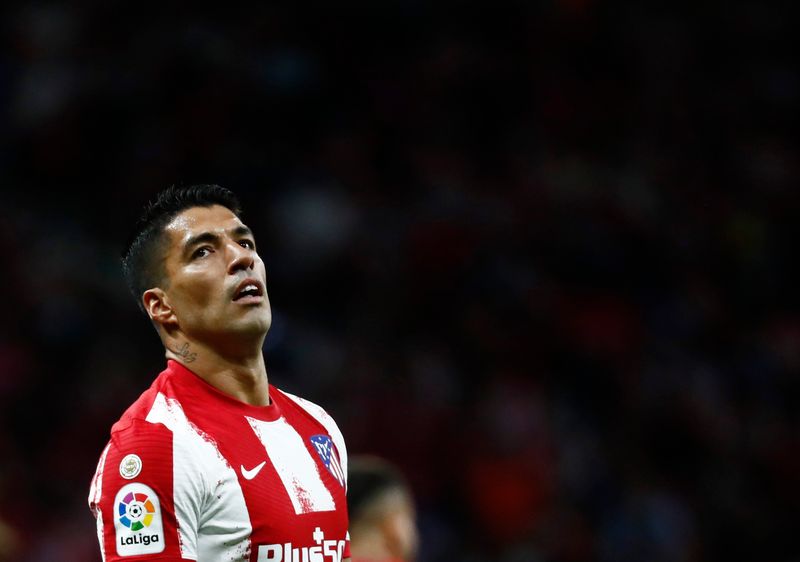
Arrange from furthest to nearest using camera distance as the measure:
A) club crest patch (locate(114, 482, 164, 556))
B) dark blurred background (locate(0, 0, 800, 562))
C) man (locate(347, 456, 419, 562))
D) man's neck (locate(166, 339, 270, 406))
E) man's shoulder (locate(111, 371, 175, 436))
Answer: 1. dark blurred background (locate(0, 0, 800, 562))
2. man (locate(347, 456, 419, 562))
3. man's neck (locate(166, 339, 270, 406))
4. man's shoulder (locate(111, 371, 175, 436))
5. club crest patch (locate(114, 482, 164, 556))

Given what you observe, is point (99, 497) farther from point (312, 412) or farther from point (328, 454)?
point (312, 412)

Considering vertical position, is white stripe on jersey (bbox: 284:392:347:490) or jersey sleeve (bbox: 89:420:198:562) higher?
white stripe on jersey (bbox: 284:392:347:490)

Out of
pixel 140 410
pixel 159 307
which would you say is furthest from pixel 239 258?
pixel 140 410

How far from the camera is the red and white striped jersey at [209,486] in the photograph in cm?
268

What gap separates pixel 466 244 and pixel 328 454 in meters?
5.48

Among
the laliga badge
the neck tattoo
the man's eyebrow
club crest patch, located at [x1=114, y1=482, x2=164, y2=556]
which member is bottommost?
club crest patch, located at [x1=114, y1=482, x2=164, y2=556]

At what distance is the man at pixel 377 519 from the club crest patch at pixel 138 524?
165 centimetres

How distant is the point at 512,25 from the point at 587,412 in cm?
378

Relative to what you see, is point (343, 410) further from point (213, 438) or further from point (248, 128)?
point (213, 438)

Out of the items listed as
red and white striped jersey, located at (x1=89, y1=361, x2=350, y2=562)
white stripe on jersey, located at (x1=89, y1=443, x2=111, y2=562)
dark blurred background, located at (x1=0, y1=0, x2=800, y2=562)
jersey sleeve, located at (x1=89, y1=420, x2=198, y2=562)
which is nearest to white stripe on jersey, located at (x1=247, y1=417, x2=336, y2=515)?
red and white striped jersey, located at (x1=89, y1=361, x2=350, y2=562)

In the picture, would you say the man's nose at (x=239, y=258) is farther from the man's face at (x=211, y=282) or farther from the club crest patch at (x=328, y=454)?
the club crest patch at (x=328, y=454)

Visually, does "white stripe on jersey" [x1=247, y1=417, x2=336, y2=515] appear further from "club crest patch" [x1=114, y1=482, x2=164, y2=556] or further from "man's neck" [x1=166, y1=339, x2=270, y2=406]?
"club crest patch" [x1=114, y1=482, x2=164, y2=556]

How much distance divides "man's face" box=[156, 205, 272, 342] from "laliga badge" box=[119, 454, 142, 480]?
1.41ft

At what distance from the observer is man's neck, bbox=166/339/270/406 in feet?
10.0
